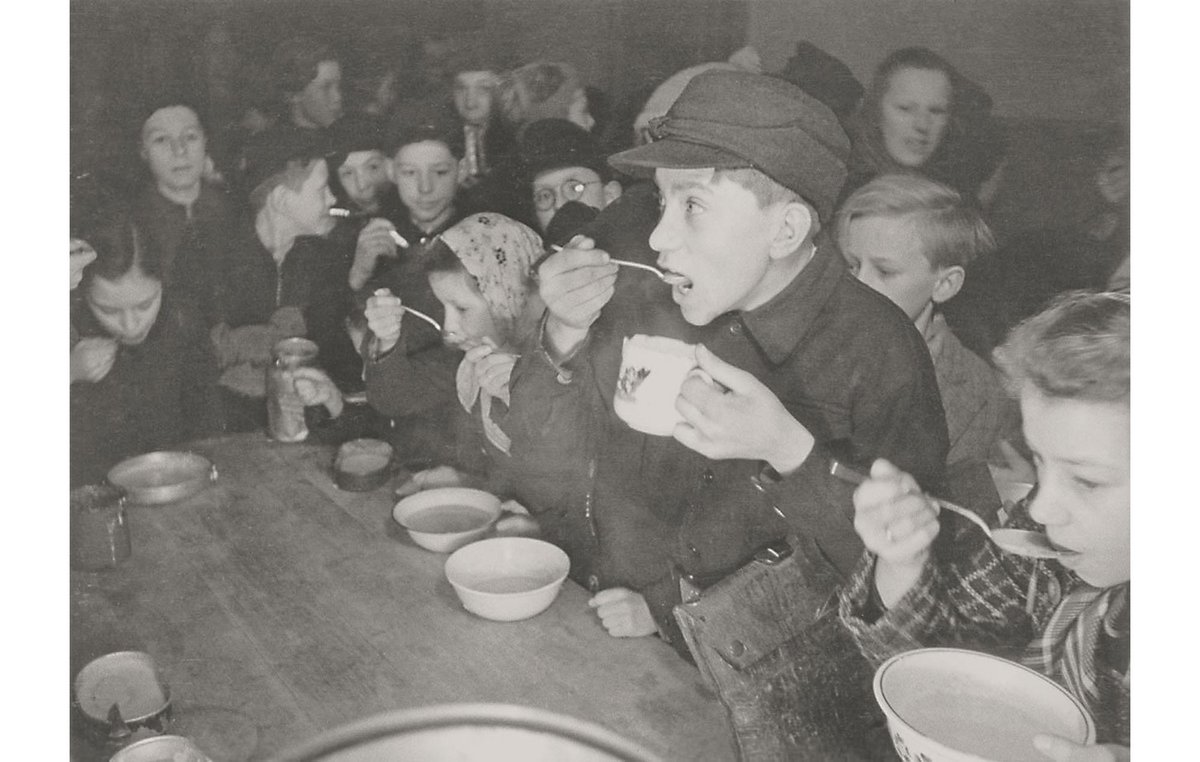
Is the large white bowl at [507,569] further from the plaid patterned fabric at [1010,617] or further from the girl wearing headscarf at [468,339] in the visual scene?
the plaid patterned fabric at [1010,617]

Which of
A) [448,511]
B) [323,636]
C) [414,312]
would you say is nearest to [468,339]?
[414,312]

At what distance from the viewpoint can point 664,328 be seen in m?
1.85

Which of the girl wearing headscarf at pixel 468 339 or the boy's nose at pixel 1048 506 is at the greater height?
the girl wearing headscarf at pixel 468 339

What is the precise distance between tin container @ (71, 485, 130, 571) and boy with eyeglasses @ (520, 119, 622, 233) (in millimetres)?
1117

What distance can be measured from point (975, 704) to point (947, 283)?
0.68 m

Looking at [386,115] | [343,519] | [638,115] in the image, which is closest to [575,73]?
[638,115]

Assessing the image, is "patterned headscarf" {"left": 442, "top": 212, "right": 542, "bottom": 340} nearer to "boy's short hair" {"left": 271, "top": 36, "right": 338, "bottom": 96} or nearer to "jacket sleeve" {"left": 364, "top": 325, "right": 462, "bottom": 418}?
"jacket sleeve" {"left": 364, "top": 325, "right": 462, "bottom": 418}

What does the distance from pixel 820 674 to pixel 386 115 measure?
1.51 metres

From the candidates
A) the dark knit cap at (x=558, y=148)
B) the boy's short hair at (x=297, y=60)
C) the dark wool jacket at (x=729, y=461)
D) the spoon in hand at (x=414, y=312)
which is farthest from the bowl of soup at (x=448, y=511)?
the boy's short hair at (x=297, y=60)

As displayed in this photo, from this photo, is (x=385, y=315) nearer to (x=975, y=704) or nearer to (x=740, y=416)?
(x=740, y=416)

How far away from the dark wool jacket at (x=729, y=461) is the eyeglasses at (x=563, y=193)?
87mm

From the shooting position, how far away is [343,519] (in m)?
2.23

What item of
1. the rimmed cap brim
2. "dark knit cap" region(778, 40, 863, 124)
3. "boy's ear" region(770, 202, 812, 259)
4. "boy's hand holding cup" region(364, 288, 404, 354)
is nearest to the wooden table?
"boy's hand holding cup" region(364, 288, 404, 354)

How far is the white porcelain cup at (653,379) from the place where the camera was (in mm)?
1698
